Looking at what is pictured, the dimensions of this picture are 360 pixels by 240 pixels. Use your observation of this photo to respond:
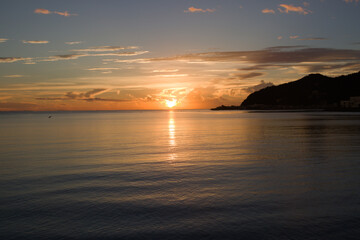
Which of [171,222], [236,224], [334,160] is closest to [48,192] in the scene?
[171,222]

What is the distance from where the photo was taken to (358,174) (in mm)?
18938

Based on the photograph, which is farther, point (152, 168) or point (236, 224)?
point (152, 168)

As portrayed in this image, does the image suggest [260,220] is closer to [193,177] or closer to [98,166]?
[193,177]

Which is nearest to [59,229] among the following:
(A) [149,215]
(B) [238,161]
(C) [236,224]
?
(A) [149,215]

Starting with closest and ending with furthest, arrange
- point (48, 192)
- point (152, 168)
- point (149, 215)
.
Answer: point (149, 215) → point (48, 192) → point (152, 168)

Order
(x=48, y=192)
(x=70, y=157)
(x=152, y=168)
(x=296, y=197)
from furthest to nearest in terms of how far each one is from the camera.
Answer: (x=70, y=157) → (x=152, y=168) → (x=48, y=192) → (x=296, y=197)

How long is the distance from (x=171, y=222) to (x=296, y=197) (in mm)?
6700

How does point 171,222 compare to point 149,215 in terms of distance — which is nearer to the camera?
point 171,222

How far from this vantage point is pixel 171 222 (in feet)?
37.8

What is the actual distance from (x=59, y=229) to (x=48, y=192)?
17.8 ft

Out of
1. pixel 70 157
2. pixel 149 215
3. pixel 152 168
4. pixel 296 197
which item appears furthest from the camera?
pixel 70 157

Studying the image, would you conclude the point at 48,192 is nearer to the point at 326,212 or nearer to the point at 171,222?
the point at 171,222

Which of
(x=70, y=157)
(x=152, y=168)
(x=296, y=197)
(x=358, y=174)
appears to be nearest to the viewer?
(x=296, y=197)

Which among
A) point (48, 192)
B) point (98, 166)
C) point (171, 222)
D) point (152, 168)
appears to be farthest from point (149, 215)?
point (98, 166)
